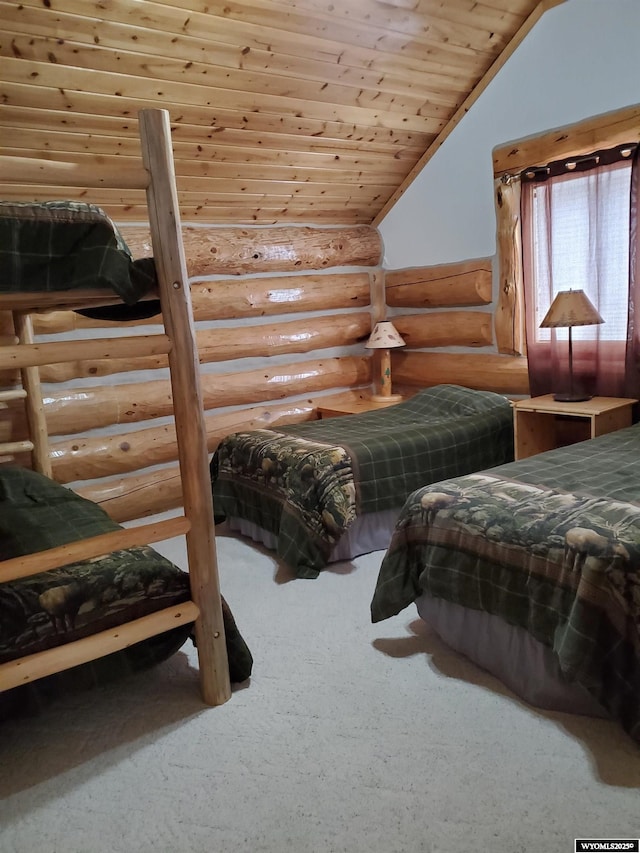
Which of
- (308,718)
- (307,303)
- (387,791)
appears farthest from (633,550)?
(307,303)

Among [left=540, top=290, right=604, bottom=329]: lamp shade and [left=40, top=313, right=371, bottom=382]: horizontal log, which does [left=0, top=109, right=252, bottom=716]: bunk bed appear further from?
[left=540, top=290, right=604, bottom=329]: lamp shade

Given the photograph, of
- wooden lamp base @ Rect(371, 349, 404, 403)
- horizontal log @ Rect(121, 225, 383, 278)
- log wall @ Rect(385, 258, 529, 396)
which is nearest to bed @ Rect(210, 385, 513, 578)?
log wall @ Rect(385, 258, 529, 396)

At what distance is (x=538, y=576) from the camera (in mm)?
1933

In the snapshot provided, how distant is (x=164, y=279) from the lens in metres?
1.91

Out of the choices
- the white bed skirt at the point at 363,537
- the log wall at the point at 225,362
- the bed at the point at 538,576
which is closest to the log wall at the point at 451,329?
the log wall at the point at 225,362

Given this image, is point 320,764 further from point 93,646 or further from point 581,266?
point 581,266

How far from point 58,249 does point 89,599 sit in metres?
0.97

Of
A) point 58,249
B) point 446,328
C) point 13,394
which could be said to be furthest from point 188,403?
point 446,328

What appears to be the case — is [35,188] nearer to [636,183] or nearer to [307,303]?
A: [307,303]

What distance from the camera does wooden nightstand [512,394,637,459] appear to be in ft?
10.7

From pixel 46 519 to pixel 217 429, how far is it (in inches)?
67.9

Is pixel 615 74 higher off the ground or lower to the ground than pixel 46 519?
higher

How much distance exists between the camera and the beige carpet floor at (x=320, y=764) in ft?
5.08

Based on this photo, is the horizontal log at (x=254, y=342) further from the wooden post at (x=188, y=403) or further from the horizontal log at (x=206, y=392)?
the wooden post at (x=188, y=403)
